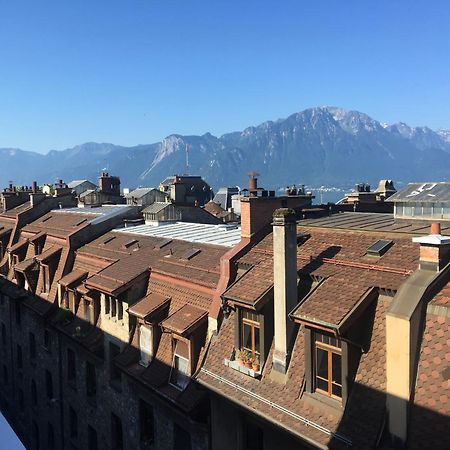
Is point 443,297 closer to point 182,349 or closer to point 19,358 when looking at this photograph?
point 182,349

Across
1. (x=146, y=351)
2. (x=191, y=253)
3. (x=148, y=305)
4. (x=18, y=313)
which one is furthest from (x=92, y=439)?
(x=18, y=313)

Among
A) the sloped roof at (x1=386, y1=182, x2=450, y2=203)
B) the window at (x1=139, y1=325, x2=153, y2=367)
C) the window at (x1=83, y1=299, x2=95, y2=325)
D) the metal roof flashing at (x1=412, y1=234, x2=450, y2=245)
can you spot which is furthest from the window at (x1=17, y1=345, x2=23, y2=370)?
the metal roof flashing at (x1=412, y1=234, x2=450, y2=245)

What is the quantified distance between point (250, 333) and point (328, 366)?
3289mm

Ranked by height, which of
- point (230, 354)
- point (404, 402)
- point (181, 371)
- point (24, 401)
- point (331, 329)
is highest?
point (331, 329)

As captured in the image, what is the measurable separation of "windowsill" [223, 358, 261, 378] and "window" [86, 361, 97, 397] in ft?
38.4

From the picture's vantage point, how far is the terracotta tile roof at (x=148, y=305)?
19.5 meters

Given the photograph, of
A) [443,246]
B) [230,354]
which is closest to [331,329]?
A: [443,246]

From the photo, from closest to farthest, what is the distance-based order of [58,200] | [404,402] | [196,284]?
[404,402] → [196,284] → [58,200]

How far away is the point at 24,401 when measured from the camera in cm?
3466

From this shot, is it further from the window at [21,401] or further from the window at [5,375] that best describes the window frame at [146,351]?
the window at [5,375]

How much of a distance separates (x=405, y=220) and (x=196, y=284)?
337 inches

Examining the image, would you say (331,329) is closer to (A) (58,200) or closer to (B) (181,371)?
(B) (181,371)

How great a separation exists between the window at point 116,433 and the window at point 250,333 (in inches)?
416

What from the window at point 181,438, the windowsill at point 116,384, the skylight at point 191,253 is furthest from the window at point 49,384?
Answer: the window at point 181,438
